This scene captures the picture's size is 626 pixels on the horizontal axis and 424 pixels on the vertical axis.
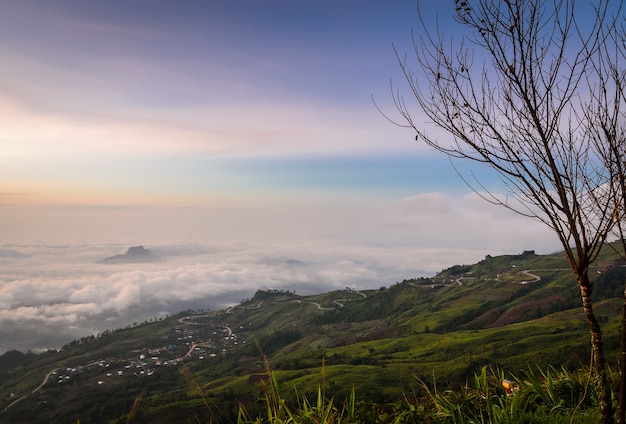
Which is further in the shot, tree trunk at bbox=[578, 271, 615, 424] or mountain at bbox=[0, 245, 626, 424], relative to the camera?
mountain at bbox=[0, 245, 626, 424]

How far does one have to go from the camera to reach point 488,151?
5.82m

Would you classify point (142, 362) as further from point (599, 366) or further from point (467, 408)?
point (599, 366)

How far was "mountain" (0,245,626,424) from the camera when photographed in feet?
286

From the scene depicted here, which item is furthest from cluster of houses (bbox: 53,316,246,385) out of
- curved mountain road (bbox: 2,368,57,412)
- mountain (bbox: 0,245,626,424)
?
curved mountain road (bbox: 2,368,57,412)

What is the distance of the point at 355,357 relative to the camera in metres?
120

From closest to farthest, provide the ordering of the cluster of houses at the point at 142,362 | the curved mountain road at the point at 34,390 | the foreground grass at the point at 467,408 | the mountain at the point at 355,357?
the foreground grass at the point at 467,408, the mountain at the point at 355,357, the curved mountain road at the point at 34,390, the cluster of houses at the point at 142,362

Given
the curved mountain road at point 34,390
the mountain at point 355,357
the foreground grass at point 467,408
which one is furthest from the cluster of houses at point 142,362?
the foreground grass at point 467,408

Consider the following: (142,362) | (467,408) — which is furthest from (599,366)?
(142,362)

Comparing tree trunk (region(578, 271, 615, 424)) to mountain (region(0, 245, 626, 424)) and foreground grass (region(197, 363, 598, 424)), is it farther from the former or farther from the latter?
mountain (region(0, 245, 626, 424))

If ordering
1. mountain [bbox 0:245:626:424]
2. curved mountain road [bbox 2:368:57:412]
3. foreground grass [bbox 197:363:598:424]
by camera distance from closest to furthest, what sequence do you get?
foreground grass [bbox 197:363:598:424] → mountain [bbox 0:245:626:424] → curved mountain road [bbox 2:368:57:412]

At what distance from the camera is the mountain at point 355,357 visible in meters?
87.3

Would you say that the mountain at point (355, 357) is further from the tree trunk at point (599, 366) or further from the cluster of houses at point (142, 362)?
the tree trunk at point (599, 366)

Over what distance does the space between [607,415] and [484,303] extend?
171 metres

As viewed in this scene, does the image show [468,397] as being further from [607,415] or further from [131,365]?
[131,365]
